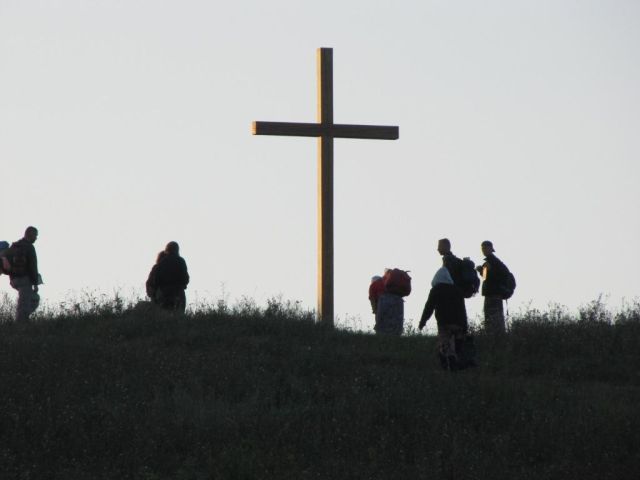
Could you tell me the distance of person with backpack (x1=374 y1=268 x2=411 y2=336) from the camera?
21.0 meters

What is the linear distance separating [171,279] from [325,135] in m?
3.48

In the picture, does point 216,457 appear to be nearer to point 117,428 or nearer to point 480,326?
point 117,428

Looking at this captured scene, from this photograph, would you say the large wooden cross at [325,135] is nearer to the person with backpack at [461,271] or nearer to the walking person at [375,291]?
the walking person at [375,291]

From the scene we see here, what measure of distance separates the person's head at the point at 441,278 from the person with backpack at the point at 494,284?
2497mm

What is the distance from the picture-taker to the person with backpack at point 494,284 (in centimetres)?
2036

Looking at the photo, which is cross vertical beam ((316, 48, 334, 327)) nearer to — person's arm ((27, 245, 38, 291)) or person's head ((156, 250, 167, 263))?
person's head ((156, 250, 167, 263))

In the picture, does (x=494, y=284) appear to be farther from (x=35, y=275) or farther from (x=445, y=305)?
(x=35, y=275)

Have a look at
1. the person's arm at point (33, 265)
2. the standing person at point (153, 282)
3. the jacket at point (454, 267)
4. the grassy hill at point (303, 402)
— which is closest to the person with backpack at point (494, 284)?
the grassy hill at point (303, 402)

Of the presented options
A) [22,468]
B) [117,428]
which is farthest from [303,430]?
[22,468]

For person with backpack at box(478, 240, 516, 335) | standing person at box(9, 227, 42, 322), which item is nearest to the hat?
person with backpack at box(478, 240, 516, 335)

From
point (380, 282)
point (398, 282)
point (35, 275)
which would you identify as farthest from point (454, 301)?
point (35, 275)

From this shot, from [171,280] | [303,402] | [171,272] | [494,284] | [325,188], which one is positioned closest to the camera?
[303,402]

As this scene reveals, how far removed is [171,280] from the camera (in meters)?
21.4

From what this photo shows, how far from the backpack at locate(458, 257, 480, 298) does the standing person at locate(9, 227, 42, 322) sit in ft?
21.0
